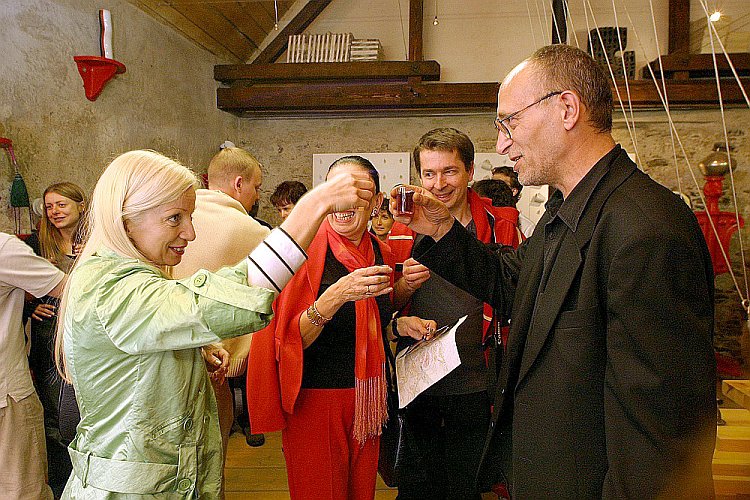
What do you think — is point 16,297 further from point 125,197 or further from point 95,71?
point 95,71

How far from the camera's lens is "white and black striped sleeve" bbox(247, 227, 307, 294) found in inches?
50.4

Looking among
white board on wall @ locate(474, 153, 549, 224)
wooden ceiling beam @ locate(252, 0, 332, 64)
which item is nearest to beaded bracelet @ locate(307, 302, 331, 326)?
white board on wall @ locate(474, 153, 549, 224)

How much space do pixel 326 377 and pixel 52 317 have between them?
166 cm

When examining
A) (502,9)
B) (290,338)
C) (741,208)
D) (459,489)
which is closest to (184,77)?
(502,9)

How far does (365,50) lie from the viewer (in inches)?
262

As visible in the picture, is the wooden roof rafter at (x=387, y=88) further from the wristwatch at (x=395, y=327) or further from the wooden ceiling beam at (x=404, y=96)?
the wristwatch at (x=395, y=327)

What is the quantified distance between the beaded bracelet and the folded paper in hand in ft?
1.10

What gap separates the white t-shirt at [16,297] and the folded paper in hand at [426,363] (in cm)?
170

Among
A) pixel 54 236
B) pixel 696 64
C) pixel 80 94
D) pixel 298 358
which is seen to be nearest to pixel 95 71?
pixel 80 94

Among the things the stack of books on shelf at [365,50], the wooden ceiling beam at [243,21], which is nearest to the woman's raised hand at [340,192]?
the wooden ceiling beam at [243,21]

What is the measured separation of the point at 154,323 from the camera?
1249 millimetres

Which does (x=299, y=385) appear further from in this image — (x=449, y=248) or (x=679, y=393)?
(x=679, y=393)

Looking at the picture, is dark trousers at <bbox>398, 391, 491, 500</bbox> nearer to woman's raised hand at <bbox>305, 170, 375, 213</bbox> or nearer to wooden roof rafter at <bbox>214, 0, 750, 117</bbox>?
woman's raised hand at <bbox>305, 170, 375, 213</bbox>

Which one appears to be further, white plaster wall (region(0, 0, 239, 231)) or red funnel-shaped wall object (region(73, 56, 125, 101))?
red funnel-shaped wall object (region(73, 56, 125, 101))
